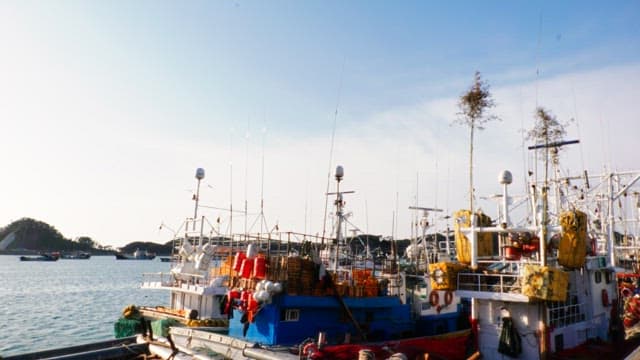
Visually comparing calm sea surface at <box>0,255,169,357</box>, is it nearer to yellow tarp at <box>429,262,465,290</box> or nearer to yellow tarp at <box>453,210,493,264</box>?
yellow tarp at <box>429,262,465,290</box>

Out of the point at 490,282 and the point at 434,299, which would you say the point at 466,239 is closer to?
the point at 490,282

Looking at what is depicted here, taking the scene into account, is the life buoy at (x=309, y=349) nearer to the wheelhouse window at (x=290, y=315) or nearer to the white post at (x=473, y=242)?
the wheelhouse window at (x=290, y=315)

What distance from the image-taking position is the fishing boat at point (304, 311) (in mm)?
17484

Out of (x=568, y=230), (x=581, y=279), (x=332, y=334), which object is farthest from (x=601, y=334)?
(x=332, y=334)

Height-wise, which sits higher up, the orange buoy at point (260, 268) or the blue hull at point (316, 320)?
the orange buoy at point (260, 268)

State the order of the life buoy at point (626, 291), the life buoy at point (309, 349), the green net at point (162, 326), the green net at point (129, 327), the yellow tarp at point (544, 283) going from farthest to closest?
the life buoy at point (626, 291) < the green net at point (129, 327) < the green net at point (162, 326) < the yellow tarp at point (544, 283) < the life buoy at point (309, 349)

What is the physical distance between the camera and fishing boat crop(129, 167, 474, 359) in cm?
1748

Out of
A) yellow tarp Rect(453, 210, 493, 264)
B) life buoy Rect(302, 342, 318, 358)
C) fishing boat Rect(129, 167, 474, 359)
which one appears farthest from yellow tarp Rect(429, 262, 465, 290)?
life buoy Rect(302, 342, 318, 358)

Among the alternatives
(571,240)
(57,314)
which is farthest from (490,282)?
(57,314)

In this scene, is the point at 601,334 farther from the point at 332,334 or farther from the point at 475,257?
the point at 332,334

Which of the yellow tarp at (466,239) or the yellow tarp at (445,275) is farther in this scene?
the yellow tarp at (466,239)

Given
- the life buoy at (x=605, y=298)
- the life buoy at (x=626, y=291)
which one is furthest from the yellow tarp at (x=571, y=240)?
the life buoy at (x=626, y=291)

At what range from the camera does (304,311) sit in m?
19.0

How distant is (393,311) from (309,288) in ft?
17.5
